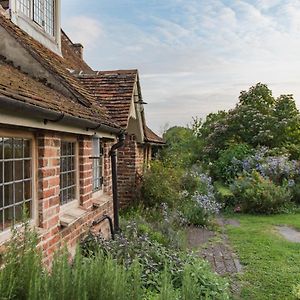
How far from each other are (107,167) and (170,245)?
2.21 metres

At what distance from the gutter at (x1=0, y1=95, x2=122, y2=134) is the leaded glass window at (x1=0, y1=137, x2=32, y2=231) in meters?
0.41

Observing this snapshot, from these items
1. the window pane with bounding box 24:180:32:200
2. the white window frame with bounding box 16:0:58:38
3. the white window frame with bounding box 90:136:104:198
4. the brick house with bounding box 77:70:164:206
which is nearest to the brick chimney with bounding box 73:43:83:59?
the brick house with bounding box 77:70:164:206

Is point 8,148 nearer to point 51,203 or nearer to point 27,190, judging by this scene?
point 27,190

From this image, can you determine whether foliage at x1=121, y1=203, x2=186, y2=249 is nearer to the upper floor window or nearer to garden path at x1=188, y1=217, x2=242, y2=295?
garden path at x1=188, y1=217, x2=242, y2=295

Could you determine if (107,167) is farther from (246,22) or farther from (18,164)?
(246,22)

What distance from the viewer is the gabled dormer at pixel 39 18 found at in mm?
7478

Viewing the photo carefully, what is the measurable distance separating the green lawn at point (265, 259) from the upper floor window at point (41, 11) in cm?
661

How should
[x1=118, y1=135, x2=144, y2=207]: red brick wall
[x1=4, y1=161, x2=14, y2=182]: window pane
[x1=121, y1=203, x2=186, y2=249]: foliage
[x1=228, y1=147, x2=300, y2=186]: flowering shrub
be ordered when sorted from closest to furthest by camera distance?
[x1=4, y1=161, x2=14, y2=182]: window pane → [x1=121, y1=203, x2=186, y2=249]: foliage → [x1=118, y1=135, x2=144, y2=207]: red brick wall → [x1=228, y1=147, x2=300, y2=186]: flowering shrub

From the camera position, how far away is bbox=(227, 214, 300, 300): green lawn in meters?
6.75

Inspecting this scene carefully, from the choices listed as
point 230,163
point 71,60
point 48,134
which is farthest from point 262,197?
point 48,134

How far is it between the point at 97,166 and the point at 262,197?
8650mm

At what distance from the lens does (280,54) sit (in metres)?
14.5

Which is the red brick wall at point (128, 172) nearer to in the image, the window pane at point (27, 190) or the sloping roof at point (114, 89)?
the sloping roof at point (114, 89)

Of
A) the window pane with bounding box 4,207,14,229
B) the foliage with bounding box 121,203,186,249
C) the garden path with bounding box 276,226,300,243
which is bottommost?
the garden path with bounding box 276,226,300,243
